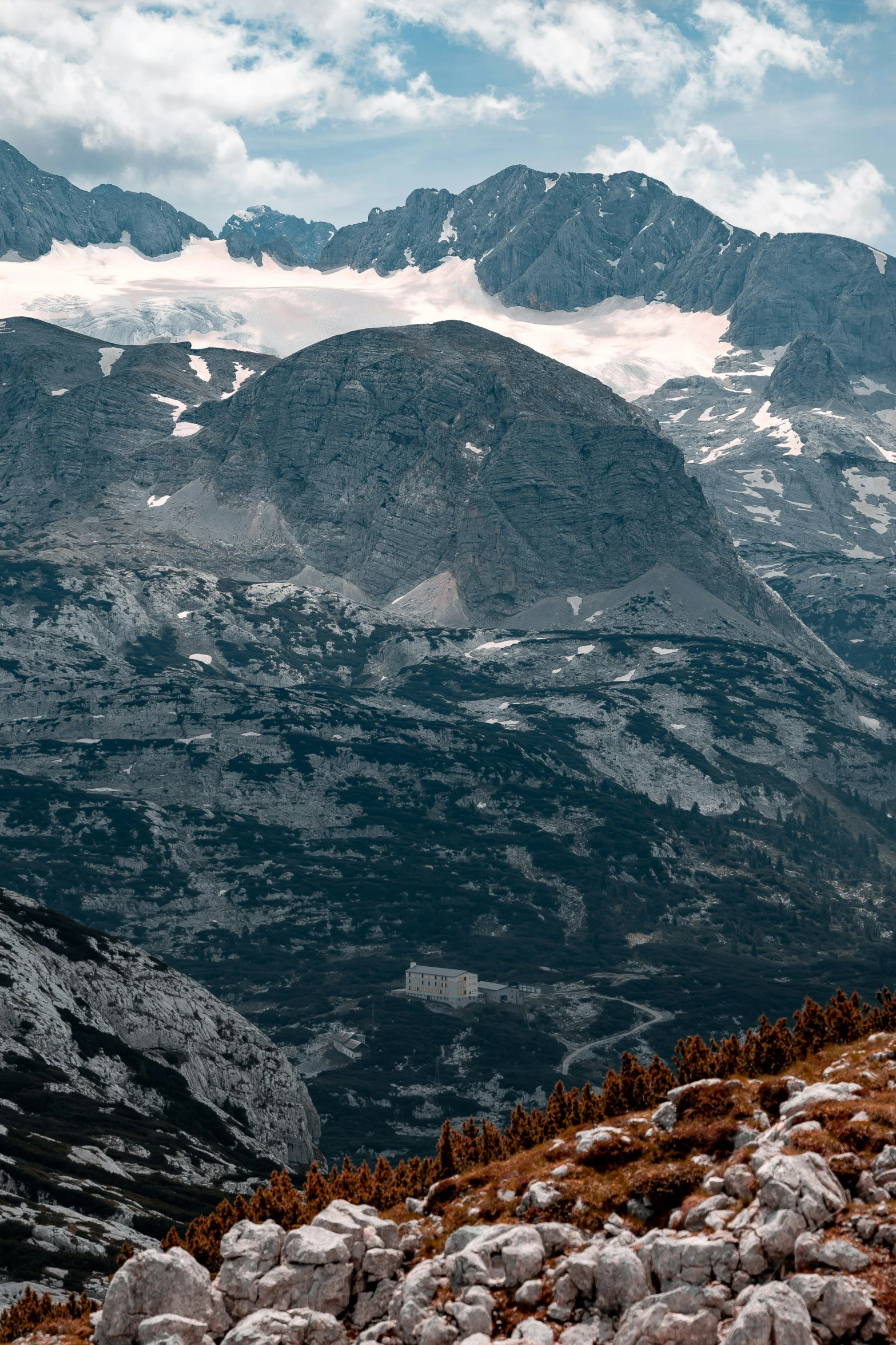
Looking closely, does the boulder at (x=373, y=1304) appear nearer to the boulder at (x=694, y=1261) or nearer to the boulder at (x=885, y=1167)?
the boulder at (x=694, y=1261)

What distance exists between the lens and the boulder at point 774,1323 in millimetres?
56094

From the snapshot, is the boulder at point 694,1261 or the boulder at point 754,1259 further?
the boulder at point 694,1261

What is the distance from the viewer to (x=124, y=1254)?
9262cm

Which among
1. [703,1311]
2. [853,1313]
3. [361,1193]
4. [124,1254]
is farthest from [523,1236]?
[124,1254]

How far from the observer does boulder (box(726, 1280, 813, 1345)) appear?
56.1 meters

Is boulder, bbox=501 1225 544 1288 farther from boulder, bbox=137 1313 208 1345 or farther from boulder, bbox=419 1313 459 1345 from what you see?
boulder, bbox=137 1313 208 1345

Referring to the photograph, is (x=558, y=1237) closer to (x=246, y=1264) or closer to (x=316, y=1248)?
(x=316, y=1248)

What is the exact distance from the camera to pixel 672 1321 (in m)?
59.2

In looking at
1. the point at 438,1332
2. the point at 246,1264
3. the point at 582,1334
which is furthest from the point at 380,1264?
the point at 582,1334

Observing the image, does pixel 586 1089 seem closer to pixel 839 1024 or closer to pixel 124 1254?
pixel 839 1024

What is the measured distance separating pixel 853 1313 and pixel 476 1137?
1956 inches

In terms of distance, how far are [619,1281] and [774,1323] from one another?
835 cm

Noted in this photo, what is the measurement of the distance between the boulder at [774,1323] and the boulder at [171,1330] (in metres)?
26.3

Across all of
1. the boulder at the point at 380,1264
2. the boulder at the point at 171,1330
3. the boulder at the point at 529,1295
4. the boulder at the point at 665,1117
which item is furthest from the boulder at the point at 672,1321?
the boulder at the point at 171,1330
